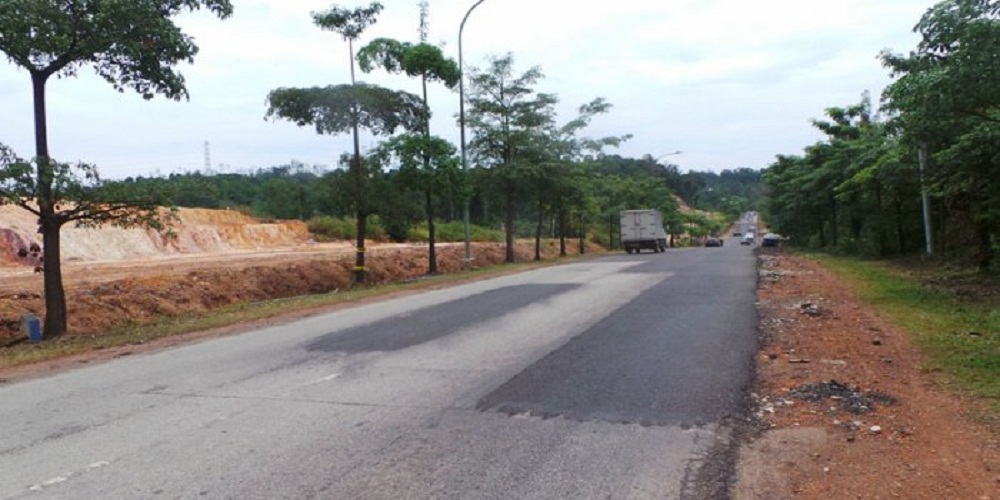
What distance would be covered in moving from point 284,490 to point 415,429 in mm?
1496

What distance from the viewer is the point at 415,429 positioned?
5891 millimetres

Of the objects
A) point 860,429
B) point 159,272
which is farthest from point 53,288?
point 860,429

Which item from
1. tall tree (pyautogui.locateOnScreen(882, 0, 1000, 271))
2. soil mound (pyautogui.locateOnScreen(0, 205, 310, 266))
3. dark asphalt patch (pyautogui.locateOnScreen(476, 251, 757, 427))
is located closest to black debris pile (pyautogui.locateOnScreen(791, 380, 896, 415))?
dark asphalt patch (pyautogui.locateOnScreen(476, 251, 757, 427))

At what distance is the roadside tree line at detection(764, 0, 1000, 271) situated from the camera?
11.1 metres

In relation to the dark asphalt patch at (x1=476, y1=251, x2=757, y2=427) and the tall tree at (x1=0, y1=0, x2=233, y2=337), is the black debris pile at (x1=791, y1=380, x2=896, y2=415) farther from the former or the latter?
the tall tree at (x1=0, y1=0, x2=233, y2=337)

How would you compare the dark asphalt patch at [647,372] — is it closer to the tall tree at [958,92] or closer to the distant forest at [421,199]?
the tall tree at [958,92]

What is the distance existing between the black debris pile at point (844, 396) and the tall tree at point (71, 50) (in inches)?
468

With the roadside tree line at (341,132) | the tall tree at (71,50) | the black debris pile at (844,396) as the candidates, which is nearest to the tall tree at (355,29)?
the roadside tree line at (341,132)

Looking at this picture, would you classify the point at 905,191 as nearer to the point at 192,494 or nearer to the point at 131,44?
the point at 131,44

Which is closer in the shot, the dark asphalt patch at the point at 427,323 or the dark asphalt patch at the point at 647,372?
the dark asphalt patch at the point at 647,372

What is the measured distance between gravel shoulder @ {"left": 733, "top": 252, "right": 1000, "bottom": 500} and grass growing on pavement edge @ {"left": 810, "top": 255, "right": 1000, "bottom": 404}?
0.27 metres

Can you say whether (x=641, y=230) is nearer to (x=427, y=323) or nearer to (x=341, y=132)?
(x=341, y=132)

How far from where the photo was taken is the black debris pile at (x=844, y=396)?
6.34 m

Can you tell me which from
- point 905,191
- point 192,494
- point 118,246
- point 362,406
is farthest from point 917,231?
point 118,246
